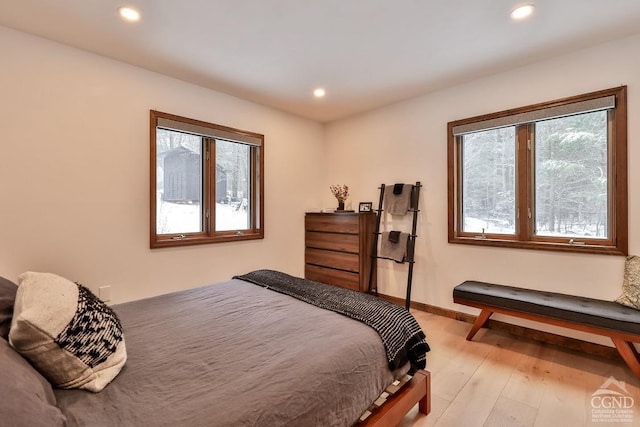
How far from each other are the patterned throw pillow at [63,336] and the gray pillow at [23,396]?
4 centimetres

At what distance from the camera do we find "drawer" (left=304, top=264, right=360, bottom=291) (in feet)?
11.6

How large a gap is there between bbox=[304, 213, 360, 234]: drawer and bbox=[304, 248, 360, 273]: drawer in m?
0.28

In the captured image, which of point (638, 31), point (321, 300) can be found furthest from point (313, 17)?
point (638, 31)

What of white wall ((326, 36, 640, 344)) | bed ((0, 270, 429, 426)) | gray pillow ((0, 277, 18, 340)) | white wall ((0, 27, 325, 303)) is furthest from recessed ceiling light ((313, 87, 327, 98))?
gray pillow ((0, 277, 18, 340))

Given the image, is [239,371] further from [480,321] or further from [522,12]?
[522,12]

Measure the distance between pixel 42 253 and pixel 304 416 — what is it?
2401 millimetres

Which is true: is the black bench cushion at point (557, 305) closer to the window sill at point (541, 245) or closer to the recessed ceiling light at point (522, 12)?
the window sill at point (541, 245)

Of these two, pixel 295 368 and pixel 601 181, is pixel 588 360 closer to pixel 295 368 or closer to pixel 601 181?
pixel 601 181

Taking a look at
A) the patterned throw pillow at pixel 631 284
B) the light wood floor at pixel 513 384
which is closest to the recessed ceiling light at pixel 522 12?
the patterned throw pillow at pixel 631 284

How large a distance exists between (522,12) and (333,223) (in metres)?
2.57

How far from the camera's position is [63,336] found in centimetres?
97

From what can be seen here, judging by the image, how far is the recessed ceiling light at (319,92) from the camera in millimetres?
3144

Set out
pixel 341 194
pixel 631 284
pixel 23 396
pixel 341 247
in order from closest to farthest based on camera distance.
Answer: pixel 23 396, pixel 631 284, pixel 341 247, pixel 341 194

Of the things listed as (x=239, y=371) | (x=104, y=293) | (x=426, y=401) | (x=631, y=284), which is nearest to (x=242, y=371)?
(x=239, y=371)
